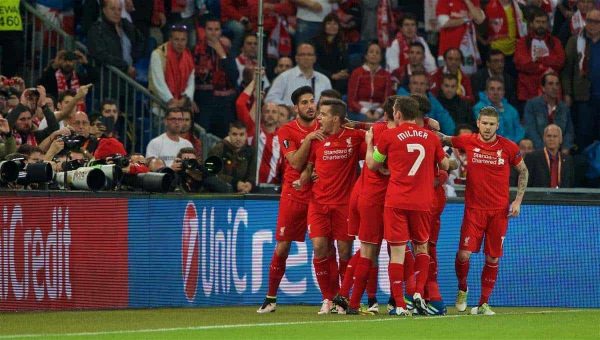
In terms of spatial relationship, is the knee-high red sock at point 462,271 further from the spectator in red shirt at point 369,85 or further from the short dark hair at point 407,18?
the short dark hair at point 407,18

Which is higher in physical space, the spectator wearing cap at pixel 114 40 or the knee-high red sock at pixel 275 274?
the spectator wearing cap at pixel 114 40

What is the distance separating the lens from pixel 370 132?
13453 mm

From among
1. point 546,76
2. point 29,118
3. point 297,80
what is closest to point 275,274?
point 29,118

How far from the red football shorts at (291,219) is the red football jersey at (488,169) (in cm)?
175

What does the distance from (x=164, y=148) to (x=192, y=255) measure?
8.78ft

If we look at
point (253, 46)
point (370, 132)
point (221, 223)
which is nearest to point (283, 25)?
point (253, 46)

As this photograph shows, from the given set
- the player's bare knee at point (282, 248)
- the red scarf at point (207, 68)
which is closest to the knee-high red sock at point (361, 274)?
the player's bare knee at point (282, 248)

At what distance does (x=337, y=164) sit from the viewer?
14.1 meters

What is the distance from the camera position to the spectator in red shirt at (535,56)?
2108cm

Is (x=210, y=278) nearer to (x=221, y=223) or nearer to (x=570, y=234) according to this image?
(x=221, y=223)

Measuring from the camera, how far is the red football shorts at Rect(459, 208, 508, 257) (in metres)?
14.0

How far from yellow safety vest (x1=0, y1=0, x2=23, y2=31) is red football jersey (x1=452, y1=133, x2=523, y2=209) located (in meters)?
6.57

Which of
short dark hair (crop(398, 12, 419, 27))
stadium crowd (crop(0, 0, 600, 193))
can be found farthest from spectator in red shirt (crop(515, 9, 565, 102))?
short dark hair (crop(398, 12, 419, 27))

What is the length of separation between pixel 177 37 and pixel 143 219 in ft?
16.0
